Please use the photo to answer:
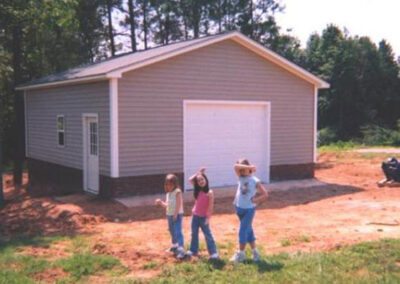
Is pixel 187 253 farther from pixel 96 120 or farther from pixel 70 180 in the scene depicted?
pixel 70 180

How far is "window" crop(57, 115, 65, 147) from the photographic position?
15.4 m

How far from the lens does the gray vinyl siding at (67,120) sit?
41.9 ft

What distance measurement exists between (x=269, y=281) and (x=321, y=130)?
34.9 meters

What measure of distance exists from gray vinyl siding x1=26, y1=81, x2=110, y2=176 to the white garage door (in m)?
2.29

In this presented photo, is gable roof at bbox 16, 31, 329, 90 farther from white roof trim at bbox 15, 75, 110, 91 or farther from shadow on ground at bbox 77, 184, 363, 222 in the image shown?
shadow on ground at bbox 77, 184, 363, 222

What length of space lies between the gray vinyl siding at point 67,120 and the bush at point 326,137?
25241 millimetres

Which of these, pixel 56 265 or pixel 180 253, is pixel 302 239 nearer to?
pixel 180 253

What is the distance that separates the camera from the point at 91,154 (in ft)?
44.8

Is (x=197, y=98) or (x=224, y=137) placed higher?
(x=197, y=98)

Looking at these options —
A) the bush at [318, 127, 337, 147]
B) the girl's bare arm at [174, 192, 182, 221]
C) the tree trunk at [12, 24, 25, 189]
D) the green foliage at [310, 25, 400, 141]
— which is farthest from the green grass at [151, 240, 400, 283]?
the green foliage at [310, 25, 400, 141]

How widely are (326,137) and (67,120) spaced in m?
27.2

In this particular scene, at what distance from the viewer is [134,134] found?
12.7 meters

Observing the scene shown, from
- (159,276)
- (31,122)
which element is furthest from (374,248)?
(31,122)

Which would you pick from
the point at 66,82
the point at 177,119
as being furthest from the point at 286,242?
the point at 66,82
